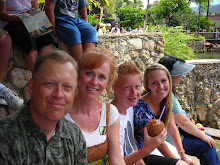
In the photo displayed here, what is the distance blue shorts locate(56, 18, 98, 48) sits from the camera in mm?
2822

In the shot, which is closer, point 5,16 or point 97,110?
point 97,110

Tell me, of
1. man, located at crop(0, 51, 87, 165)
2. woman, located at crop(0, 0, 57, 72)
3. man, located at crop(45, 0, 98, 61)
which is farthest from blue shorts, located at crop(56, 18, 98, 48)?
man, located at crop(0, 51, 87, 165)

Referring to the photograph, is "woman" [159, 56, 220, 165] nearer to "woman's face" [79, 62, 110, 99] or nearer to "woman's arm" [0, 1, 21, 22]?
"woman's face" [79, 62, 110, 99]

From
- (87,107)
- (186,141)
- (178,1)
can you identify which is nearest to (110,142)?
(87,107)

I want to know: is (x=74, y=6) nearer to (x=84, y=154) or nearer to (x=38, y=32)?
(x=38, y=32)

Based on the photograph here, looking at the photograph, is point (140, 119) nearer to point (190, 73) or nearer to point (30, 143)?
point (30, 143)

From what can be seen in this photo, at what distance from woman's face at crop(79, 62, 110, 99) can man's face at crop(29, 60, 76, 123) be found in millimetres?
508

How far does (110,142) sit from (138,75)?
679mm

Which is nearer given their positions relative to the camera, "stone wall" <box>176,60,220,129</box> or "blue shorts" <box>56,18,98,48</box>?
"blue shorts" <box>56,18,98,48</box>

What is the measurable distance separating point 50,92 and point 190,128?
7.21ft

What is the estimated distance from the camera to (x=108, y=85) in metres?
1.87

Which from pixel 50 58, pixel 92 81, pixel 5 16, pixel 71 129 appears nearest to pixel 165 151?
pixel 92 81

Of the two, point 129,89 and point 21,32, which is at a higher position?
point 21,32

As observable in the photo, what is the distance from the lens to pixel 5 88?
2244 mm
